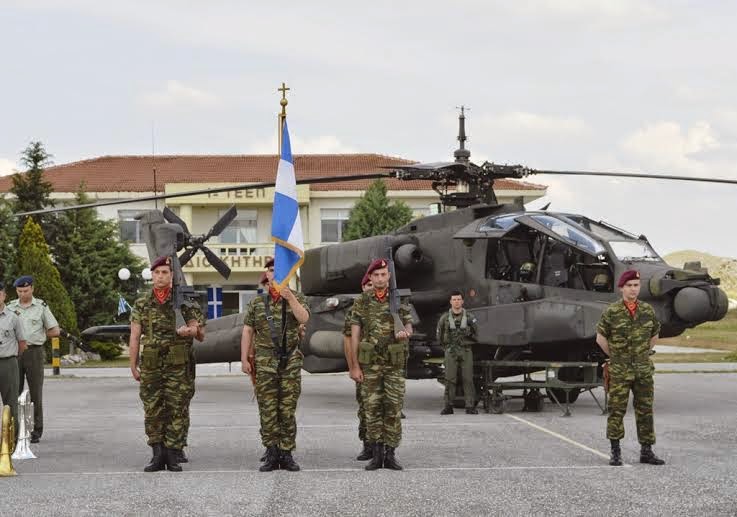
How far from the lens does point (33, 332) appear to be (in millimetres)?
10953

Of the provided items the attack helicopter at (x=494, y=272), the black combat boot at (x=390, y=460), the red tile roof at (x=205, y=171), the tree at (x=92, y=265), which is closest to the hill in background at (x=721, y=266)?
the red tile roof at (x=205, y=171)

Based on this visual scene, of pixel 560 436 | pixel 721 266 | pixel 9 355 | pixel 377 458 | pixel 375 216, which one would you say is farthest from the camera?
A: pixel 721 266

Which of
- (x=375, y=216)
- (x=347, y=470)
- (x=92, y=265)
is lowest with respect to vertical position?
(x=347, y=470)

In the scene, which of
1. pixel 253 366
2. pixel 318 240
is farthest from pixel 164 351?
pixel 318 240

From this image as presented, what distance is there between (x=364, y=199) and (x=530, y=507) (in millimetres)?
33847

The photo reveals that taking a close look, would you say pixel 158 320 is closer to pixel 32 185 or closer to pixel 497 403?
pixel 497 403

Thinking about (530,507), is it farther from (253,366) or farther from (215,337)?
(215,337)

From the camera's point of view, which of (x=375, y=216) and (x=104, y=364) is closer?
(x=104, y=364)

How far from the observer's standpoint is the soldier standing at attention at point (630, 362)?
9023mm

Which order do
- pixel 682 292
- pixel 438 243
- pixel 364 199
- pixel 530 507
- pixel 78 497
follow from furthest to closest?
pixel 364 199
pixel 438 243
pixel 682 292
pixel 78 497
pixel 530 507

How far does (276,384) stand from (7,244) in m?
27.8

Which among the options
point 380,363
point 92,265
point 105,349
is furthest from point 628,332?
point 92,265

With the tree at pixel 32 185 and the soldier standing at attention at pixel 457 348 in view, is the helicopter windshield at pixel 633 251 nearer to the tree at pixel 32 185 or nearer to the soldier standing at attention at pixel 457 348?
the soldier standing at attention at pixel 457 348

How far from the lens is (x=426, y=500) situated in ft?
24.1
